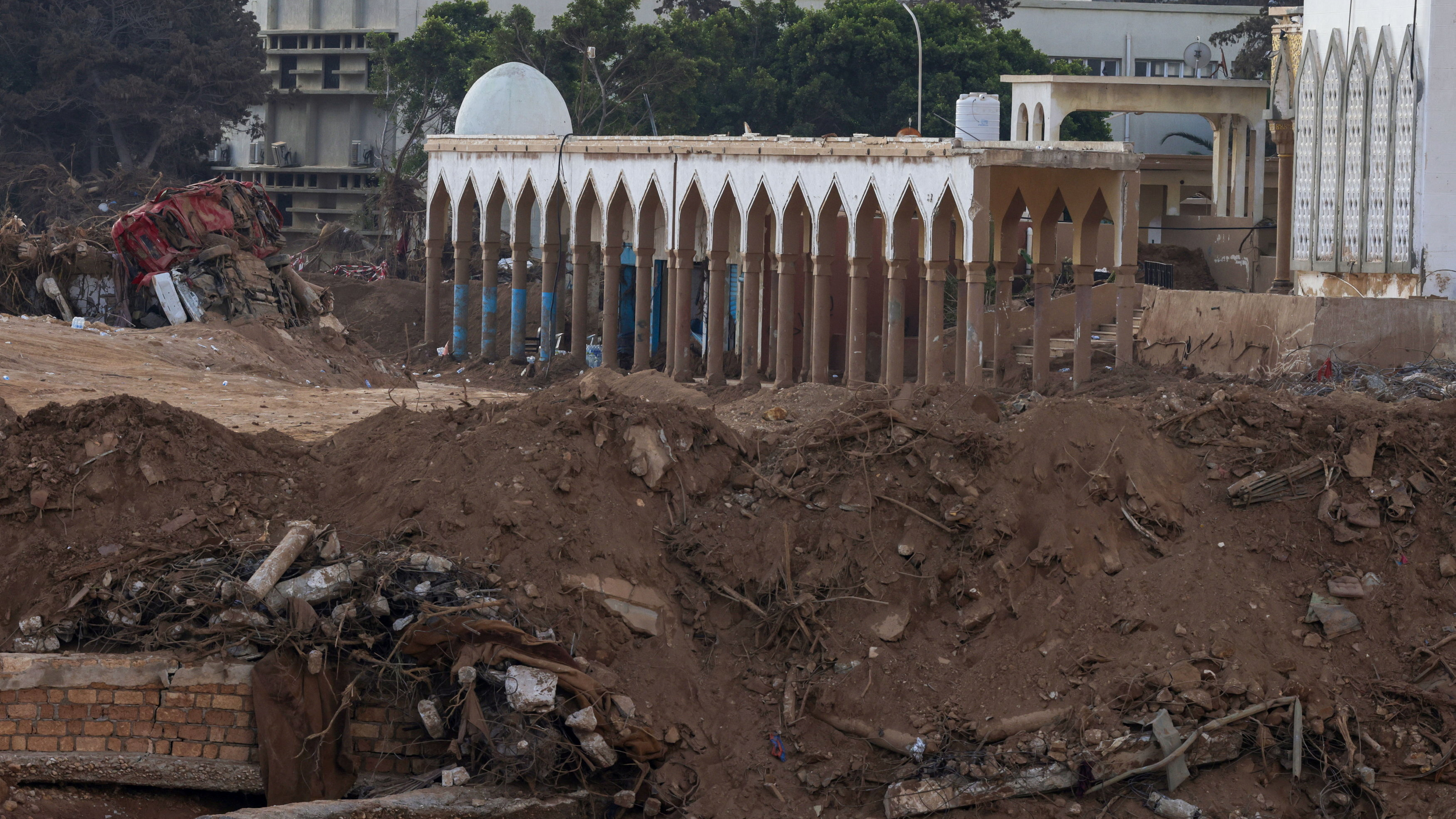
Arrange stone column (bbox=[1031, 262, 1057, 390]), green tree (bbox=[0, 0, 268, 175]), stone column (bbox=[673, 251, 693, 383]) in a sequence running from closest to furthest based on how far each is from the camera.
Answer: stone column (bbox=[1031, 262, 1057, 390]) < stone column (bbox=[673, 251, 693, 383]) < green tree (bbox=[0, 0, 268, 175])

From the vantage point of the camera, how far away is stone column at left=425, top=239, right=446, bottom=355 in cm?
2667

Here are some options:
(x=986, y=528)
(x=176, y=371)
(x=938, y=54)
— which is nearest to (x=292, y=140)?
(x=938, y=54)

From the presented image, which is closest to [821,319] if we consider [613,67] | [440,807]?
[440,807]

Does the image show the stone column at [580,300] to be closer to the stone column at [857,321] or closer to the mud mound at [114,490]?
the stone column at [857,321]

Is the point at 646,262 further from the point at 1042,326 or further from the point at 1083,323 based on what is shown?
the point at 1083,323

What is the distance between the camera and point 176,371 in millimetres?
16297

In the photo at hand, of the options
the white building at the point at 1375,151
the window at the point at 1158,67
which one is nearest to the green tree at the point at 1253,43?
the window at the point at 1158,67

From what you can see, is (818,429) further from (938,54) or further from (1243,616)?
(938,54)

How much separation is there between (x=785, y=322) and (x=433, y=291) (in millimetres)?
7555

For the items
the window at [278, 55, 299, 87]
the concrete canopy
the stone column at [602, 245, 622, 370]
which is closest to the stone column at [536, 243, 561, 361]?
the stone column at [602, 245, 622, 370]

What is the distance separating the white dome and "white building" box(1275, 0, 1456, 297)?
12479mm

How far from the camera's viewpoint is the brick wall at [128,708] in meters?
8.80

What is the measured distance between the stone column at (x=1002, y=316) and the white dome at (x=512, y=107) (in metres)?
9.38

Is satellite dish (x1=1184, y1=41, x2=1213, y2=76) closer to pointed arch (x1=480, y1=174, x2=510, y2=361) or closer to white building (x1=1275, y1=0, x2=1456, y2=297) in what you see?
white building (x1=1275, y1=0, x2=1456, y2=297)
